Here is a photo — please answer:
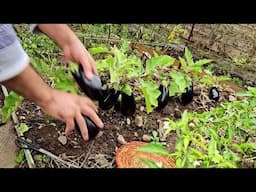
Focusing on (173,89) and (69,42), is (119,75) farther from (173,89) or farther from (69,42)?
(69,42)

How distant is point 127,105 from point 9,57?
3.11 feet

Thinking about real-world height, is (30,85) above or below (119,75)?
above

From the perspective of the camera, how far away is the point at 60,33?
3.57 feet

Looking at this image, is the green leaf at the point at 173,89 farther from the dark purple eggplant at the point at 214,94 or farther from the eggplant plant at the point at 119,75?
the dark purple eggplant at the point at 214,94

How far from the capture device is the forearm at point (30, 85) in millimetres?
885

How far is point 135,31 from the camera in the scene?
274 centimetres

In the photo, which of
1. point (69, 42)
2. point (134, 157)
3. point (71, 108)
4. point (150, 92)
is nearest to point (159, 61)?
point (150, 92)

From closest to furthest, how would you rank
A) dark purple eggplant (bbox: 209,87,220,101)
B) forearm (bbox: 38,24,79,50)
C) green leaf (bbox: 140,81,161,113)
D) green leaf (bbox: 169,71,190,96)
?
1. forearm (bbox: 38,24,79,50)
2. green leaf (bbox: 140,81,161,113)
3. green leaf (bbox: 169,71,190,96)
4. dark purple eggplant (bbox: 209,87,220,101)

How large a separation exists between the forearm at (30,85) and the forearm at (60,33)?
8.1 inches

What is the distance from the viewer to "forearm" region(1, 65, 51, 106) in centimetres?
88

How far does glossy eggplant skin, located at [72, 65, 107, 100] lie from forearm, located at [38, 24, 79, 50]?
3.0 inches

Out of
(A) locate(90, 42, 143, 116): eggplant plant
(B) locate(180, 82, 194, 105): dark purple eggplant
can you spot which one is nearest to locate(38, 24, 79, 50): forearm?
(A) locate(90, 42, 143, 116): eggplant plant

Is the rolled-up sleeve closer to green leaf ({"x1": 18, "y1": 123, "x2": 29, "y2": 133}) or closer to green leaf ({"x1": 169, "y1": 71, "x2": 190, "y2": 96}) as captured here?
green leaf ({"x1": 18, "y1": 123, "x2": 29, "y2": 133})
